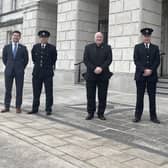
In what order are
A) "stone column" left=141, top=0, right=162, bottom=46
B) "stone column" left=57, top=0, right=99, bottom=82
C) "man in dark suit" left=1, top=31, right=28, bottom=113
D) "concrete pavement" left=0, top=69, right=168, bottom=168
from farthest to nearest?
1. "stone column" left=57, top=0, right=99, bottom=82
2. "stone column" left=141, top=0, right=162, bottom=46
3. "man in dark suit" left=1, top=31, right=28, bottom=113
4. "concrete pavement" left=0, top=69, right=168, bottom=168

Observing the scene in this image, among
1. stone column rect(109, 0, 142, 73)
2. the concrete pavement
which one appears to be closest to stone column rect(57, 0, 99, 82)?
stone column rect(109, 0, 142, 73)

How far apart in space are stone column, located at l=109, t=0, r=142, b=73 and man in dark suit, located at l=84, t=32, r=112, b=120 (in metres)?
5.32

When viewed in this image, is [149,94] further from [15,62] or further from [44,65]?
[15,62]

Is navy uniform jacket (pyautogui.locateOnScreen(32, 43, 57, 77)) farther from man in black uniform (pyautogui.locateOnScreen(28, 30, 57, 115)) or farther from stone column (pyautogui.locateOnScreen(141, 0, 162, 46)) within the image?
stone column (pyautogui.locateOnScreen(141, 0, 162, 46))

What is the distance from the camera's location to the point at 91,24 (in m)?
15.1

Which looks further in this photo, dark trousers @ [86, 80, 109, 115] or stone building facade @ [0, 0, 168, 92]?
stone building facade @ [0, 0, 168, 92]

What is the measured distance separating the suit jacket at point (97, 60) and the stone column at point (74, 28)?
27.3 ft

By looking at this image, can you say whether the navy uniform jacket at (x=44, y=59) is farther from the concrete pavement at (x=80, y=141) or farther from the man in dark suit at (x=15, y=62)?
the concrete pavement at (x=80, y=141)

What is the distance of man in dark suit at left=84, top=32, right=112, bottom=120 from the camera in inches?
247

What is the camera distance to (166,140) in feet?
16.2

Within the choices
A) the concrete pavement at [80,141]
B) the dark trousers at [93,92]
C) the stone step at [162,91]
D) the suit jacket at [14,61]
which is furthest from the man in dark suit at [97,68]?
the stone step at [162,91]

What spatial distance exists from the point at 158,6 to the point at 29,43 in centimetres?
853

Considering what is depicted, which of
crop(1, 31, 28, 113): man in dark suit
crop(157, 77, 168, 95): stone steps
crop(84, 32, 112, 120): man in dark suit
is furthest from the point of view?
crop(157, 77, 168, 95): stone steps

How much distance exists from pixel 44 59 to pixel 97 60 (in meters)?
1.25
